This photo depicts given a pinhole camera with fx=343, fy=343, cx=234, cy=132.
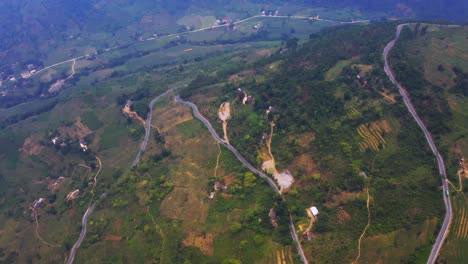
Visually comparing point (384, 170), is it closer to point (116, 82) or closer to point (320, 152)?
point (320, 152)

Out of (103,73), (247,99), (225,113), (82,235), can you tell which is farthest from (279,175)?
(103,73)

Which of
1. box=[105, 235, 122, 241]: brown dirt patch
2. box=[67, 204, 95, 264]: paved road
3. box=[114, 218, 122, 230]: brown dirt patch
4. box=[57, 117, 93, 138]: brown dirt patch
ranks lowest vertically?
box=[67, 204, 95, 264]: paved road

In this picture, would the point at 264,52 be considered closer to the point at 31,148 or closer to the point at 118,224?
the point at 31,148

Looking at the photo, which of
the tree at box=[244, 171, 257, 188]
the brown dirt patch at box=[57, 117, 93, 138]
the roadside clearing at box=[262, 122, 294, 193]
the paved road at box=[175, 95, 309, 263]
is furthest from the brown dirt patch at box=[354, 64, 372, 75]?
the brown dirt patch at box=[57, 117, 93, 138]

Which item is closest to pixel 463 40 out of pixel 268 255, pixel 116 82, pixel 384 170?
pixel 384 170

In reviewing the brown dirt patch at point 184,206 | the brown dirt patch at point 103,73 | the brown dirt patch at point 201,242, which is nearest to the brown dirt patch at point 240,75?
the brown dirt patch at point 184,206

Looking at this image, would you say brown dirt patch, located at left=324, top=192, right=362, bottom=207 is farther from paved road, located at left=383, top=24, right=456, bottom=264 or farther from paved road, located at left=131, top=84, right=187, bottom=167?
paved road, located at left=131, top=84, right=187, bottom=167
